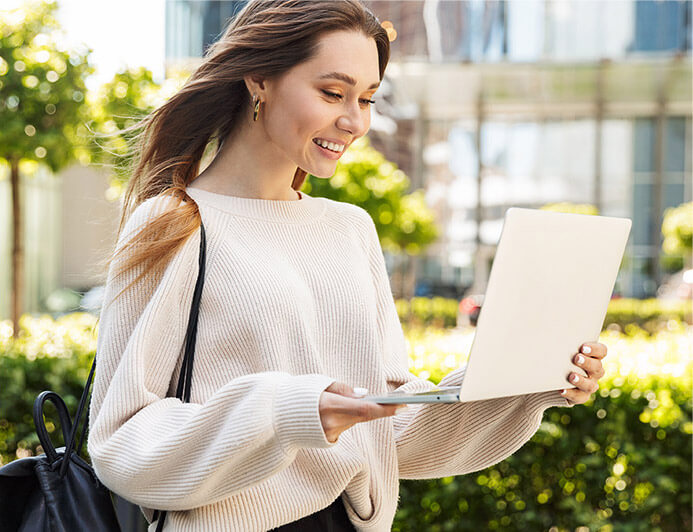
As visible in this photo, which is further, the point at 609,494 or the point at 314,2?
the point at 609,494

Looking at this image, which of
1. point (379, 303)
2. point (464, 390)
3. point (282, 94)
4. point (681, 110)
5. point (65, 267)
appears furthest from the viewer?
point (681, 110)

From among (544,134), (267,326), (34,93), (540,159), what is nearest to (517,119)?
(544,134)

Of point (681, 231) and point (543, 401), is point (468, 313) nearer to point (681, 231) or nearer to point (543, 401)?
point (681, 231)

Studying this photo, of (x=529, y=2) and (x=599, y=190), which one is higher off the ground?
(x=529, y=2)

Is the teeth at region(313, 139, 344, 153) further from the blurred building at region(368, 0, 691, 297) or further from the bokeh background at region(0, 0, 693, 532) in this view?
the blurred building at region(368, 0, 691, 297)

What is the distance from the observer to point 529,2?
24.8 metres

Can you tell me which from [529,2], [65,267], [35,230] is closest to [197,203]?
[35,230]

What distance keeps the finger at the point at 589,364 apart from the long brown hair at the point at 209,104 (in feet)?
2.22

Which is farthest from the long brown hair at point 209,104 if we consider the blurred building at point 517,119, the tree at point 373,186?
the blurred building at point 517,119

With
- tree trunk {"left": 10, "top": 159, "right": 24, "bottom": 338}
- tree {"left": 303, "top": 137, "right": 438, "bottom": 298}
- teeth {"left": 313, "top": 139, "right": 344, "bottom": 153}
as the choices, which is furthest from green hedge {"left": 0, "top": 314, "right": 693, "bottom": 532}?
tree {"left": 303, "top": 137, "right": 438, "bottom": 298}

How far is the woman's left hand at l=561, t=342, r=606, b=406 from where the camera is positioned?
1440 mm

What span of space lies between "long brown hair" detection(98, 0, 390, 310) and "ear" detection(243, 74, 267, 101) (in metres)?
0.01

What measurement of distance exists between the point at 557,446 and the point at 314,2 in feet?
8.95

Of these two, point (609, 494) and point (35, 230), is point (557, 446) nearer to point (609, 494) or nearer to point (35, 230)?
point (609, 494)
